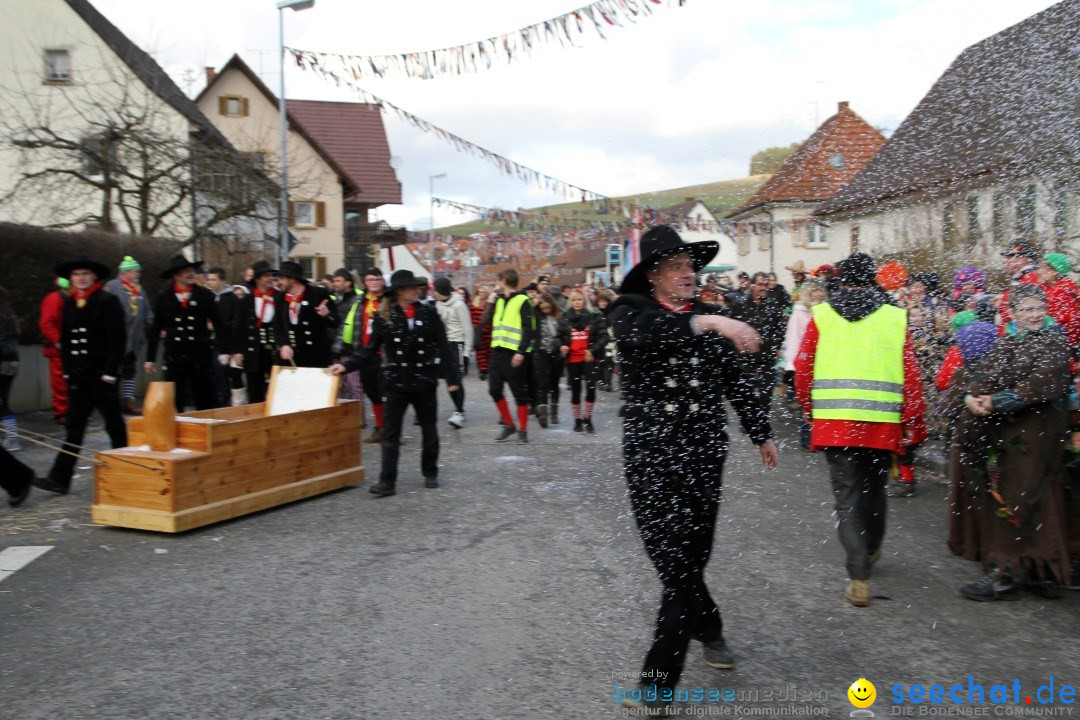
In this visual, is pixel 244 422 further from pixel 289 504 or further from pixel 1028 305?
pixel 1028 305

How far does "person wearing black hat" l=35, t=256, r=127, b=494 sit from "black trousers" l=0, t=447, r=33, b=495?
453 millimetres

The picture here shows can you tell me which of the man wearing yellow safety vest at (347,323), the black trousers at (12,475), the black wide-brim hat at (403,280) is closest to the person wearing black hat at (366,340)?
the man wearing yellow safety vest at (347,323)

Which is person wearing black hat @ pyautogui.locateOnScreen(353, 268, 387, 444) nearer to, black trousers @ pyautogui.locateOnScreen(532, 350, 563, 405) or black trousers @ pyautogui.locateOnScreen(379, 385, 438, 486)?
black trousers @ pyautogui.locateOnScreen(532, 350, 563, 405)

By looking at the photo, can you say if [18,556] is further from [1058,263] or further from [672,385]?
[1058,263]

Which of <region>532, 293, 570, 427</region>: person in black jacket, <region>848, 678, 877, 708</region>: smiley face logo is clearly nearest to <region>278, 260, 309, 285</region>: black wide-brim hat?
<region>532, 293, 570, 427</region>: person in black jacket

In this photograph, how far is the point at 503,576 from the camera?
5.52 metres

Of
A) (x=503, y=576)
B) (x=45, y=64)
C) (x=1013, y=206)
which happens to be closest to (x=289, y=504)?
(x=503, y=576)

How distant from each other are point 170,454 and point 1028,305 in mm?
5706

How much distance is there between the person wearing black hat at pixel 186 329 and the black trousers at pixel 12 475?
226cm

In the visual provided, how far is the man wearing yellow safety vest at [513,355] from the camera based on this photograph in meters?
11.0

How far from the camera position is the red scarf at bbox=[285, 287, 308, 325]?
9.70 meters

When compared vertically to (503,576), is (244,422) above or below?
above

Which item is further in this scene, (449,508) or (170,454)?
(449,508)

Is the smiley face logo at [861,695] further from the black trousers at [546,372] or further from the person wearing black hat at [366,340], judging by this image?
the black trousers at [546,372]
